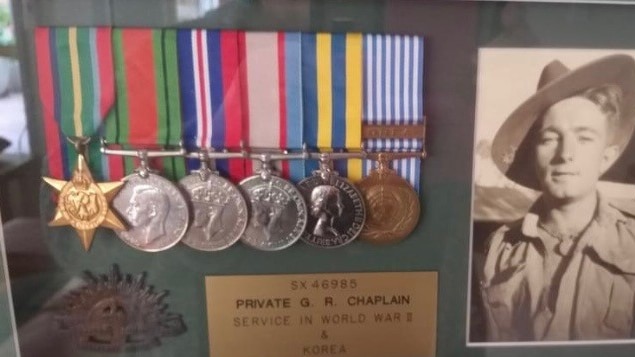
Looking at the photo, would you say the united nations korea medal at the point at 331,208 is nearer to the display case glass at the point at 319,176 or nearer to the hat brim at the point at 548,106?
the display case glass at the point at 319,176

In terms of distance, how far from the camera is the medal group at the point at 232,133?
2.41ft

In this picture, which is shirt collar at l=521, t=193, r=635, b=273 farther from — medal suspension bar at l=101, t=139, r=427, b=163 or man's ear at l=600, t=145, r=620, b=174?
medal suspension bar at l=101, t=139, r=427, b=163

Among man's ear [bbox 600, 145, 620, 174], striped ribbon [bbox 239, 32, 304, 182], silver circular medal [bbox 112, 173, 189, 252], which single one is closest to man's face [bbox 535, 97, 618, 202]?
man's ear [bbox 600, 145, 620, 174]

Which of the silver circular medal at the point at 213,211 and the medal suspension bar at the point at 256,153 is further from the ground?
the medal suspension bar at the point at 256,153

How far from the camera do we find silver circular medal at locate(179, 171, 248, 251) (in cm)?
76

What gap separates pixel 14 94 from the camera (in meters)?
0.74

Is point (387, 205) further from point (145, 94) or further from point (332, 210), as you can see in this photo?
point (145, 94)

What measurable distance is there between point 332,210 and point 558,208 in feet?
0.81

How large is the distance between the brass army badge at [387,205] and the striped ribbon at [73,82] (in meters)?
0.28

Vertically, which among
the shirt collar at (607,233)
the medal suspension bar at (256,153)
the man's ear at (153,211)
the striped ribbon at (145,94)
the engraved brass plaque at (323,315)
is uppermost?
the striped ribbon at (145,94)

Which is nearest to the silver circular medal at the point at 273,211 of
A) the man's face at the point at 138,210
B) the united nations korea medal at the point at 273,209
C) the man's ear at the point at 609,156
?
the united nations korea medal at the point at 273,209

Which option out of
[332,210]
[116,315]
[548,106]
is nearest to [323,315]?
[332,210]

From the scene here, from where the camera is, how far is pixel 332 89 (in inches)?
29.3

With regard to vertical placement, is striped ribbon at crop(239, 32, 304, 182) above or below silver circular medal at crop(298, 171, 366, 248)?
above
